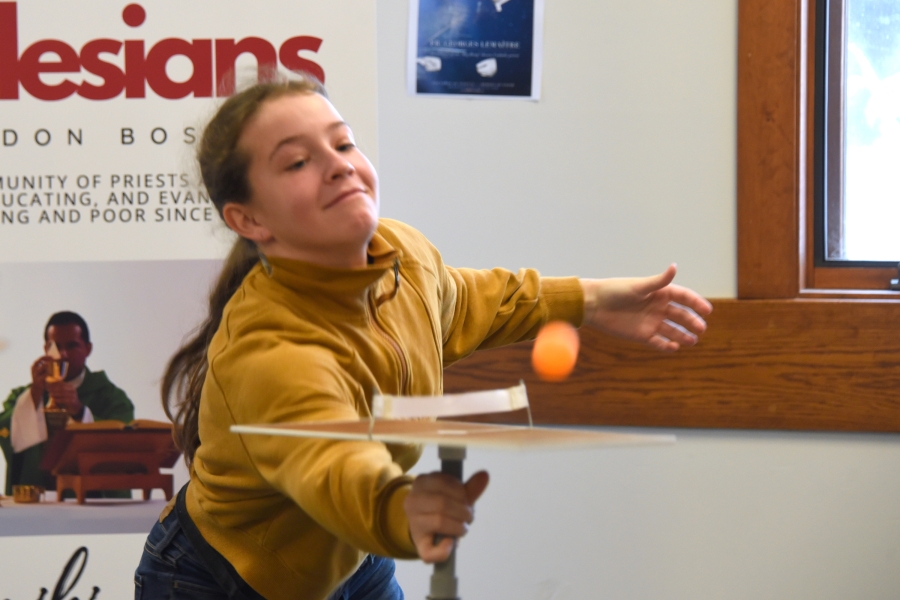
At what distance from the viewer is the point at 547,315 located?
1396 mm

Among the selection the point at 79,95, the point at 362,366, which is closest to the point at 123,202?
the point at 79,95

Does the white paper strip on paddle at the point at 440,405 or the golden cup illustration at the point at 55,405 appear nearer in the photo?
the white paper strip on paddle at the point at 440,405

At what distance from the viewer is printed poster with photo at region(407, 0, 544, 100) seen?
6.22 ft

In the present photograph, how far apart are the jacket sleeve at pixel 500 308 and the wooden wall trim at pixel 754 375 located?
49 cm

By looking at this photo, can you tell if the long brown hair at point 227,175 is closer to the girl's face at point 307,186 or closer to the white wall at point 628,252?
the girl's face at point 307,186

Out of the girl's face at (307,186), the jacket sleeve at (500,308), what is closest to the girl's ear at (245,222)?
the girl's face at (307,186)

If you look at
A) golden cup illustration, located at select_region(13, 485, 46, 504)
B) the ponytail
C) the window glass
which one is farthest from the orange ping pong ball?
golden cup illustration, located at select_region(13, 485, 46, 504)

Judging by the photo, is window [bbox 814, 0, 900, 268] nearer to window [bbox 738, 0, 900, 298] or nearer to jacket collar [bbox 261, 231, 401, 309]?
window [bbox 738, 0, 900, 298]

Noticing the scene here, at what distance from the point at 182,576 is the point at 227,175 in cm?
54

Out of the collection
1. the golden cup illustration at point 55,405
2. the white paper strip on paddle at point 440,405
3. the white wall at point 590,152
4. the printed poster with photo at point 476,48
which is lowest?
the golden cup illustration at point 55,405

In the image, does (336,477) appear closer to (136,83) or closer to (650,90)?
(136,83)

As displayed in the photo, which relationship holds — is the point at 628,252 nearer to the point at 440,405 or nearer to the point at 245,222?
the point at 245,222

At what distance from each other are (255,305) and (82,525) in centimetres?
88

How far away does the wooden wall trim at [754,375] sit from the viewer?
1806mm
